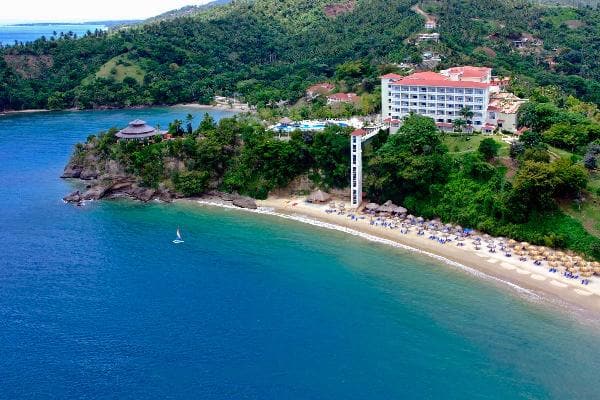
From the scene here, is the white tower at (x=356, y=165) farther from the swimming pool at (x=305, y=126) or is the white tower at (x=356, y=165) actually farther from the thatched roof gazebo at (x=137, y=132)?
the thatched roof gazebo at (x=137, y=132)

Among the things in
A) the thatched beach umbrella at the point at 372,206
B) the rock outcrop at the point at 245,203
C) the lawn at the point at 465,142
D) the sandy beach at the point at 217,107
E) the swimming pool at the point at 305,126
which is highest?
the swimming pool at the point at 305,126

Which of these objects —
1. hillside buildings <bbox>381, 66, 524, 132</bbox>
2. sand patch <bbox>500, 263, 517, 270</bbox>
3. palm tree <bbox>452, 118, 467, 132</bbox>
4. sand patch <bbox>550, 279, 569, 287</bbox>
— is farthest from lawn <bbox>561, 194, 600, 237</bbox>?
palm tree <bbox>452, 118, 467, 132</bbox>

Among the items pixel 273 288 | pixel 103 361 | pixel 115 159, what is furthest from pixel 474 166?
pixel 115 159

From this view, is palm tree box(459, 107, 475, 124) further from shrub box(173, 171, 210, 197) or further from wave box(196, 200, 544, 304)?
shrub box(173, 171, 210, 197)

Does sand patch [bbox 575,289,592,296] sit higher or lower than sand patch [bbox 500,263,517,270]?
lower

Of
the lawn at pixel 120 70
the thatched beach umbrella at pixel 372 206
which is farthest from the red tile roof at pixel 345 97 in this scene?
Result: the lawn at pixel 120 70

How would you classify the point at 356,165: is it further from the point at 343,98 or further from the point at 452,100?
the point at 343,98

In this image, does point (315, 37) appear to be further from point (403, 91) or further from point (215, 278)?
point (215, 278)
